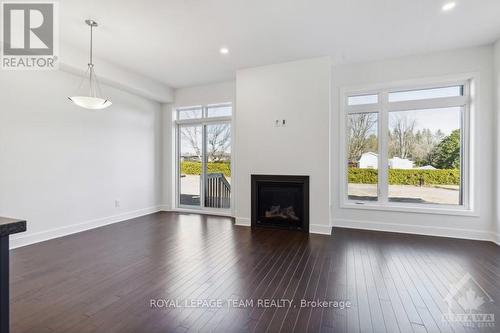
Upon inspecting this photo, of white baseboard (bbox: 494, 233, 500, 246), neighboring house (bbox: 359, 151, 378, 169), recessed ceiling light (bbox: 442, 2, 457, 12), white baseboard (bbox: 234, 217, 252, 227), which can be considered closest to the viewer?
recessed ceiling light (bbox: 442, 2, 457, 12)

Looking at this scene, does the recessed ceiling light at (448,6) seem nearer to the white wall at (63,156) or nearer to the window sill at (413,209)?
the window sill at (413,209)

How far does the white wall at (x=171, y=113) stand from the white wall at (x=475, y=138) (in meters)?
2.96

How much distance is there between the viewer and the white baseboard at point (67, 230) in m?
3.61

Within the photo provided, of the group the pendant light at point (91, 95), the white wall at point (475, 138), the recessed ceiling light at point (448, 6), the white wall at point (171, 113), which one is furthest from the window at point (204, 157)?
the recessed ceiling light at point (448, 6)

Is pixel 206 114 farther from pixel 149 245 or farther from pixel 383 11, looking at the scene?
pixel 383 11

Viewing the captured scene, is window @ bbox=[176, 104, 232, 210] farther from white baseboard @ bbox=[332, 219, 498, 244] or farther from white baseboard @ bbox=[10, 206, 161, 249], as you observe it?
white baseboard @ bbox=[332, 219, 498, 244]

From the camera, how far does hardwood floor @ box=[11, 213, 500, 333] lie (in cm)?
192

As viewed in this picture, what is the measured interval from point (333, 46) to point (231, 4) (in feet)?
6.42

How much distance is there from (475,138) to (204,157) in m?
5.47

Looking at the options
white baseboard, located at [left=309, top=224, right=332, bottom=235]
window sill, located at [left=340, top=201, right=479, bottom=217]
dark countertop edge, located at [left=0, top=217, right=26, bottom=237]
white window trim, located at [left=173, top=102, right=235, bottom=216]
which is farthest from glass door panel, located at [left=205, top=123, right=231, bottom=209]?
dark countertop edge, located at [left=0, top=217, right=26, bottom=237]

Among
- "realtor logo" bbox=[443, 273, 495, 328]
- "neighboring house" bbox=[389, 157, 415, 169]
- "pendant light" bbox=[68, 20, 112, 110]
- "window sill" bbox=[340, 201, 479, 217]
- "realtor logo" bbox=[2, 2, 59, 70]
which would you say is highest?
"realtor logo" bbox=[2, 2, 59, 70]

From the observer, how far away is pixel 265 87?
4.82 metres

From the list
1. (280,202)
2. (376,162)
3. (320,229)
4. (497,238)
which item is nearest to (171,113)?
(280,202)

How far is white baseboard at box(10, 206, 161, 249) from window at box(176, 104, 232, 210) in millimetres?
1326
